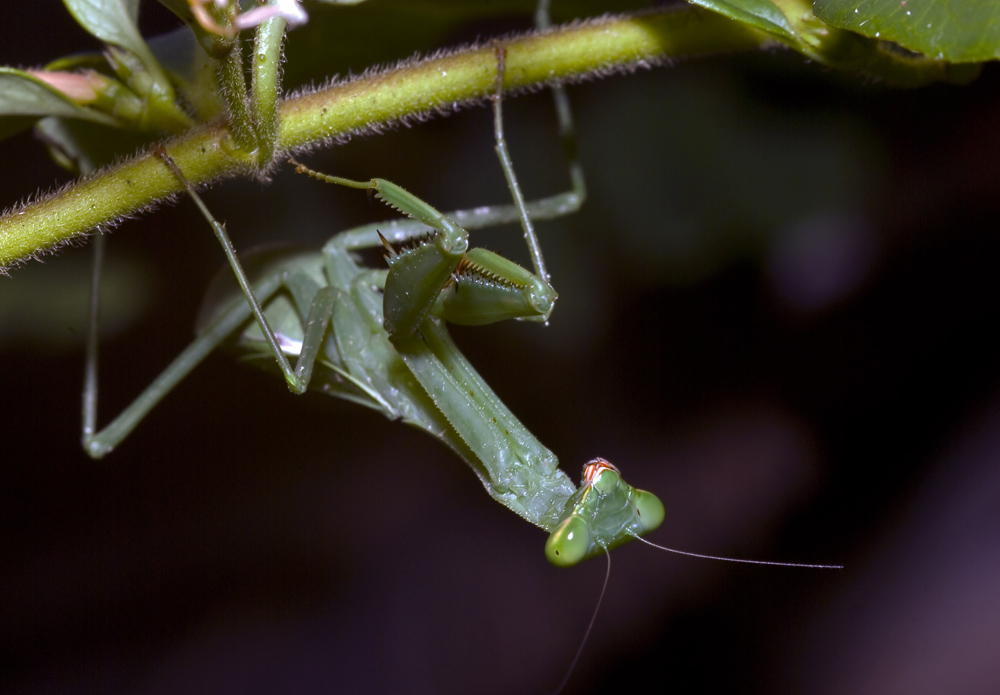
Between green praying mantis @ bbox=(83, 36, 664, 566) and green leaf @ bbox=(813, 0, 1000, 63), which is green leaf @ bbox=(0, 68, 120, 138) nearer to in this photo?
green praying mantis @ bbox=(83, 36, 664, 566)

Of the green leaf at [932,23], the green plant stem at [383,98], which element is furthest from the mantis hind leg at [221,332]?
the green leaf at [932,23]

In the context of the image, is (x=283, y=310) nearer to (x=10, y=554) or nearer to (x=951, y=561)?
(x=10, y=554)

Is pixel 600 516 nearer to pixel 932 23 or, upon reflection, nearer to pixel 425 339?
pixel 425 339

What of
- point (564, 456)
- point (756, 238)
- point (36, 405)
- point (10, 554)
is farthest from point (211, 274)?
point (756, 238)

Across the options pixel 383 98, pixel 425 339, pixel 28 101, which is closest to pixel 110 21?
pixel 28 101

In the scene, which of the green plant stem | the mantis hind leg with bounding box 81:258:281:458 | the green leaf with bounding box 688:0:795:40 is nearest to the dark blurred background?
the mantis hind leg with bounding box 81:258:281:458
